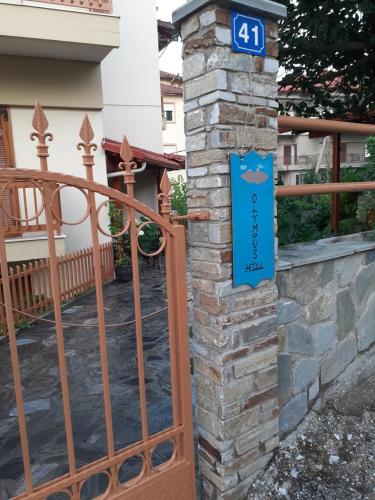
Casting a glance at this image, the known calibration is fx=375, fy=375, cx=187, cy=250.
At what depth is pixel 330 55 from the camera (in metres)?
5.63

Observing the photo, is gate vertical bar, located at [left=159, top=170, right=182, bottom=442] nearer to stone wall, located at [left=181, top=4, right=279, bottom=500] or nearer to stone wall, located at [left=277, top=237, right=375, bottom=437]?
stone wall, located at [left=181, top=4, right=279, bottom=500]

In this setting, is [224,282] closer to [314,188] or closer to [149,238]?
[314,188]

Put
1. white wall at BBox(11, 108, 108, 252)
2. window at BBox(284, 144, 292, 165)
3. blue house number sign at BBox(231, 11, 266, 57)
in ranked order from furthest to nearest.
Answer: window at BBox(284, 144, 292, 165)
white wall at BBox(11, 108, 108, 252)
blue house number sign at BBox(231, 11, 266, 57)

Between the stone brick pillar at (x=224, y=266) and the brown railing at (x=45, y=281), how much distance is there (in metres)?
3.97

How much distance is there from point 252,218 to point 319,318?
41.5 inches

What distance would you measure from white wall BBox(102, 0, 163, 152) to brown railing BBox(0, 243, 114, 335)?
3.59 metres

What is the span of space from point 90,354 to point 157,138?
23.2 feet

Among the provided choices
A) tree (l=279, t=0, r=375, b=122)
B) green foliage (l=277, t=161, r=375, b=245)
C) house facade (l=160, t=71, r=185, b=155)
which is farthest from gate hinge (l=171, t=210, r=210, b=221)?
house facade (l=160, t=71, r=185, b=155)

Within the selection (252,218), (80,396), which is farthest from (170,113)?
(252,218)

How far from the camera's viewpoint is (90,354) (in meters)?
4.49

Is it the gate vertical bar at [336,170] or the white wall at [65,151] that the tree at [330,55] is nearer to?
the gate vertical bar at [336,170]

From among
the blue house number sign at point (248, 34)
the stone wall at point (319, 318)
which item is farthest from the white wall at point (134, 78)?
the blue house number sign at point (248, 34)

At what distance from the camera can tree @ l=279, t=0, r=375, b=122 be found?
4.68 meters

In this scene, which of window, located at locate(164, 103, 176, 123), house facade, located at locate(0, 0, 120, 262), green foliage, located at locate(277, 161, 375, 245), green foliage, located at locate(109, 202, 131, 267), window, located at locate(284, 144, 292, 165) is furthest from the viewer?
window, located at locate(284, 144, 292, 165)
